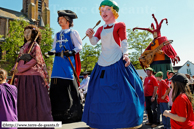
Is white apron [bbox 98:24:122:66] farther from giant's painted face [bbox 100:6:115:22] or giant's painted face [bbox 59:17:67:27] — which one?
giant's painted face [bbox 59:17:67:27]

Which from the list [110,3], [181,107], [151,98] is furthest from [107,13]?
[151,98]

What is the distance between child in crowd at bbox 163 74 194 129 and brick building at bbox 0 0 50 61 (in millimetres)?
35108

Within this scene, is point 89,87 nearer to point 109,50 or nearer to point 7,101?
point 109,50

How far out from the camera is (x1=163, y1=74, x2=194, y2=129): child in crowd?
2365mm

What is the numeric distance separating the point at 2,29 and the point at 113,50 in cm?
3407

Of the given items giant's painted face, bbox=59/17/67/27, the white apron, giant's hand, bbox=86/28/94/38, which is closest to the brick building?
giant's painted face, bbox=59/17/67/27

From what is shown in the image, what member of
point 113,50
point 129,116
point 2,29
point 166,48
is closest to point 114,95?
point 129,116

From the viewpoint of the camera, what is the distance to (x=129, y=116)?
320 cm

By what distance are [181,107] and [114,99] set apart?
3.89ft

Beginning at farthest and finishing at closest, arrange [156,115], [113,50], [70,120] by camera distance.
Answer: [156,115] → [70,120] → [113,50]

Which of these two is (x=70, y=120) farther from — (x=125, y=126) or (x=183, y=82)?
(x=183, y=82)

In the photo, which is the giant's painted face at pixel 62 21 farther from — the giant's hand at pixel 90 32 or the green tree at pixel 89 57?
the green tree at pixel 89 57

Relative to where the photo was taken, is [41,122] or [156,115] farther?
[156,115]

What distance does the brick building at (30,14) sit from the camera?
33156 millimetres
